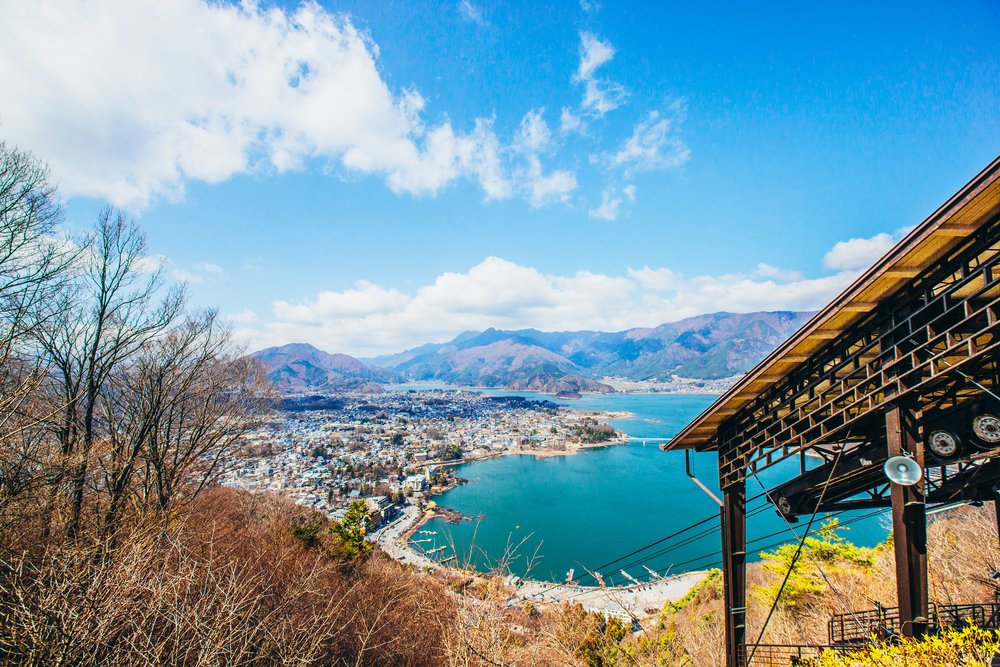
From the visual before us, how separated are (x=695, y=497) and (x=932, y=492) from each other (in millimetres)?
23082

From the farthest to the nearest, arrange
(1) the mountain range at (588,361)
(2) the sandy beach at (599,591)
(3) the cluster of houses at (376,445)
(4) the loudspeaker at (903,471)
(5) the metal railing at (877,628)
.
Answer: (1) the mountain range at (588,361)
(3) the cluster of houses at (376,445)
(2) the sandy beach at (599,591)
(5) the metal railing at (877,628)
(4) the loudspeaker at (903,471)

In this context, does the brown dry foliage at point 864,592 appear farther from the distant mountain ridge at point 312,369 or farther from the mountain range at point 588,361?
the mountain range at point 588,361

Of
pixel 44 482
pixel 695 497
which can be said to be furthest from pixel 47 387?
pixel 695 497

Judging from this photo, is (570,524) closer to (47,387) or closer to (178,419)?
(178,419)

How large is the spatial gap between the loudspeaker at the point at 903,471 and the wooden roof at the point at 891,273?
2.62 feet

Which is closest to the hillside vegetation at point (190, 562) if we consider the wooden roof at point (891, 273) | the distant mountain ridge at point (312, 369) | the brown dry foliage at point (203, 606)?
the brown dry foliage at point (203, 606)

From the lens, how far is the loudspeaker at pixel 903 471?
7.40 ft

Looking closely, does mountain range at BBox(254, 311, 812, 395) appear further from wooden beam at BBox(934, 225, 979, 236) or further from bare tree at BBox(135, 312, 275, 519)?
wooden beam at BBox(934, 225, 979, 236)

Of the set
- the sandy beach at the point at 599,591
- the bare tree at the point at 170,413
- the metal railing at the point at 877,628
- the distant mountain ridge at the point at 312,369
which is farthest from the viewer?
the distant mountain ridge at the point at 312,369

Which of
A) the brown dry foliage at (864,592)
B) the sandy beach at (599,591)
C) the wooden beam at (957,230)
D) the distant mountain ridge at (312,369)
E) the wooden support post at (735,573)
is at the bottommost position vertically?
the sandy beach at (599,591)

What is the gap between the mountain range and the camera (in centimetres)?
11812

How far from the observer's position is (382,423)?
5025cm

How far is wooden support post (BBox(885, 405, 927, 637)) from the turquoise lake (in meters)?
8.57

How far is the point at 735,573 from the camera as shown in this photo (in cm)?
340
